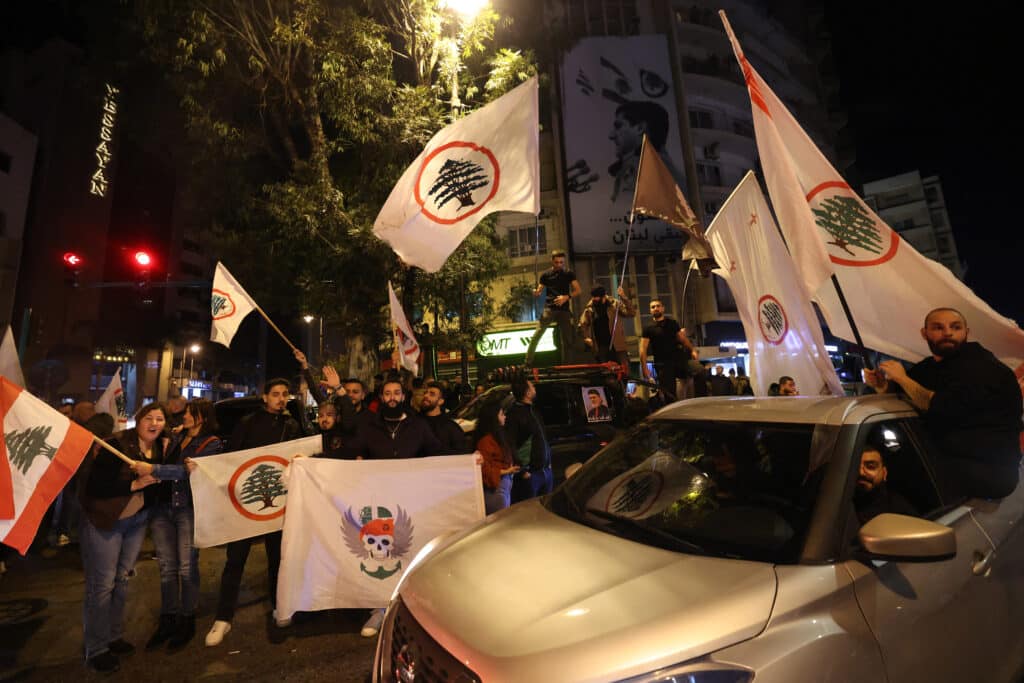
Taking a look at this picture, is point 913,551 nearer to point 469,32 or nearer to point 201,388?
point 469,32

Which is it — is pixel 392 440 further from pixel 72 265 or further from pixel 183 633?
pixel 72 265

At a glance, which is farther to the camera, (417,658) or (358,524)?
(358,524)

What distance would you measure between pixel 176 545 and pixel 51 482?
1095mm

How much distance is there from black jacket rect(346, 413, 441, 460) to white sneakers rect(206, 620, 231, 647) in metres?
1.59

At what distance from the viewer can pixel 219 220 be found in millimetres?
12234

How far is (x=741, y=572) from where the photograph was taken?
1.72 metres

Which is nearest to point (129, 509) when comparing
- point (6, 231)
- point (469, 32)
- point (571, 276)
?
point (571, 276)

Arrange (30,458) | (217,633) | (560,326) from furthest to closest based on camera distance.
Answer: (560,326) < (217,633) < (30,458)

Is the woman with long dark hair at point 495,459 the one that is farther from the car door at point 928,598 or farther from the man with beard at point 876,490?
the car door at point 928,598

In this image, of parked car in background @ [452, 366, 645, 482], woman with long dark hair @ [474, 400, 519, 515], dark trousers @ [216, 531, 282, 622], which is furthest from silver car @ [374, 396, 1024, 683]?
parked car in background @ [452, 366, 645, 482]

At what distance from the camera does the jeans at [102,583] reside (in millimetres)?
3527

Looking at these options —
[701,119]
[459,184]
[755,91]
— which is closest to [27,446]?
[459,184]

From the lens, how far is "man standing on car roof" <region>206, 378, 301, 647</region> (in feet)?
13.1

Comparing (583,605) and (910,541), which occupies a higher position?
(910,541)
